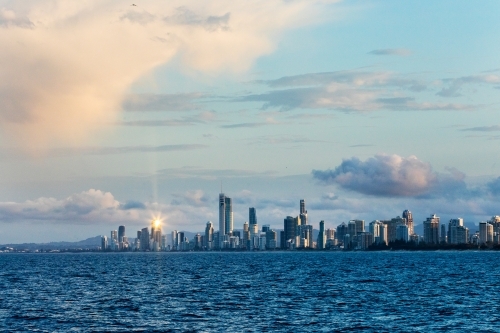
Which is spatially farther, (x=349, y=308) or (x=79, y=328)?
(x=349, y=308)

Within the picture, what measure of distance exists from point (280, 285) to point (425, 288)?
27.7 metres

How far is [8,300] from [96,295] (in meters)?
14.2

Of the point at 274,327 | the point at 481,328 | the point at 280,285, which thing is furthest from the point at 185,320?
the point at 280,285

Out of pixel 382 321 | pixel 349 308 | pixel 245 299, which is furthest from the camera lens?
pixel 245 299

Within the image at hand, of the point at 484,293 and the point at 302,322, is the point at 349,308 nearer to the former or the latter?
the point at 302,322

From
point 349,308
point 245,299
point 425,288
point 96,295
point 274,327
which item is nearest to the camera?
point 274,327

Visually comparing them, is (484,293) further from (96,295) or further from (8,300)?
(8,300)

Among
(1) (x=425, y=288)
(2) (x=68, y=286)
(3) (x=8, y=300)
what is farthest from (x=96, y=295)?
(1) (x=425, y=288)

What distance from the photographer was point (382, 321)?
3474 inches

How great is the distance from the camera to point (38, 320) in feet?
293

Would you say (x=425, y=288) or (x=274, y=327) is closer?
(x=274, y=327)

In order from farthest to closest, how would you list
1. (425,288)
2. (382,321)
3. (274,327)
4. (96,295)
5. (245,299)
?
1. (425,288)
2. (96,295)
3. (245,299)
4. (382,321)
5. (274,327)

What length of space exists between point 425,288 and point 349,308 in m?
41.5

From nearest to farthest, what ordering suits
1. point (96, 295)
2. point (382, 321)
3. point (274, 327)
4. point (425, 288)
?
1. point (274, 327)
2. point (382, 321)
3. point (96, 295)
4. point (425, 288)
